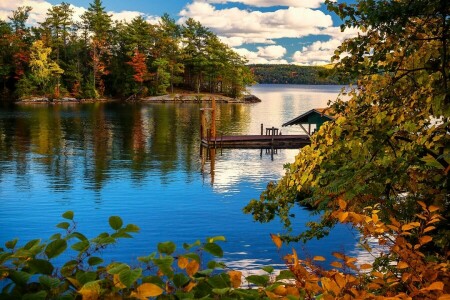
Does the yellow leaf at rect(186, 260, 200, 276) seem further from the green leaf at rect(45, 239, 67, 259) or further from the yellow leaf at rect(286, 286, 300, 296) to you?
the green leaf at rect(45, 239, 67, 259)

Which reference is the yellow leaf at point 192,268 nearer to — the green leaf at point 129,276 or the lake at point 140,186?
the green leaf at point 129,276

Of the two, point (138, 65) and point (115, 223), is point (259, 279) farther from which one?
point (138, 65)

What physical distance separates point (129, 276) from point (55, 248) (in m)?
0.50

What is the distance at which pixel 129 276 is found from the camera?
2223mm

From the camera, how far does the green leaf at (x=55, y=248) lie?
7.97ft

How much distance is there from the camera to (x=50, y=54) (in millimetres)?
97250

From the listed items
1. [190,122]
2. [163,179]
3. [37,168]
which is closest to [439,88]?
[163,179]

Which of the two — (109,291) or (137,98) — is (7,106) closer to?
(137,98)

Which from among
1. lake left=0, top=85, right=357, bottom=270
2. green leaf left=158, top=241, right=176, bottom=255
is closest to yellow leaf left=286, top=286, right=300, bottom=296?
green leaf left=158, top=241, right=176, bottom=255

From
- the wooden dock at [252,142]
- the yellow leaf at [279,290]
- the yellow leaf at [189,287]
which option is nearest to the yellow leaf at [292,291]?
the yellow leaf at [279,290]

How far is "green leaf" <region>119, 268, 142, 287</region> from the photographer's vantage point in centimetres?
219

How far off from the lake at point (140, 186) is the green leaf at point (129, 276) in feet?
52.4

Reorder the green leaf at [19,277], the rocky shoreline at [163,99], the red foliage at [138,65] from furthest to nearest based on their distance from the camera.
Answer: the red foliage at [138,65] < the rocky shoreline at [163,99] < the green leaf at [19,277]

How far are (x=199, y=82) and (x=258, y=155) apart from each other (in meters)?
67.2
